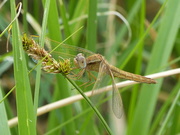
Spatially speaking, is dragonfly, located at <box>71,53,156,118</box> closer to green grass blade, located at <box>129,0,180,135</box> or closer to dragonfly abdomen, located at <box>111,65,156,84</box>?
dragonfly abdomen, located at <box>111,65,156,84</box>

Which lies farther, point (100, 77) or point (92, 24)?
point (92, 24)

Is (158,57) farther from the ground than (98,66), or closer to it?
closer to it

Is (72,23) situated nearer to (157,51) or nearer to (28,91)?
(157,51)

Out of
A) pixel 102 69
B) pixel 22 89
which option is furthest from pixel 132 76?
pixel 22 89

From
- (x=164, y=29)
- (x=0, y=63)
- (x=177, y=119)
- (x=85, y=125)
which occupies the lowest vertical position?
(x=177, y=119)

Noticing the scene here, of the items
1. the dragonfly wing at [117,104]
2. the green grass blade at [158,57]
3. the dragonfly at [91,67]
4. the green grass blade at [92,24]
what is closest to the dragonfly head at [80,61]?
the dragonfly at [91,67]

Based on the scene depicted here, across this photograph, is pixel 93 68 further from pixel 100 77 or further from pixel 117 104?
pixel 117 104

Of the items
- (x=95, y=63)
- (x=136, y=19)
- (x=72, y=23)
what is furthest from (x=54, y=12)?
(x=136, y=19)

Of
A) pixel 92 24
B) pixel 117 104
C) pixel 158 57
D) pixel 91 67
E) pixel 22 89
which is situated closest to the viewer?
pixel 22 89

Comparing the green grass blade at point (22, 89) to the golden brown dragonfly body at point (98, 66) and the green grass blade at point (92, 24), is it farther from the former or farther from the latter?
the green grass blade at point (92, 24)
